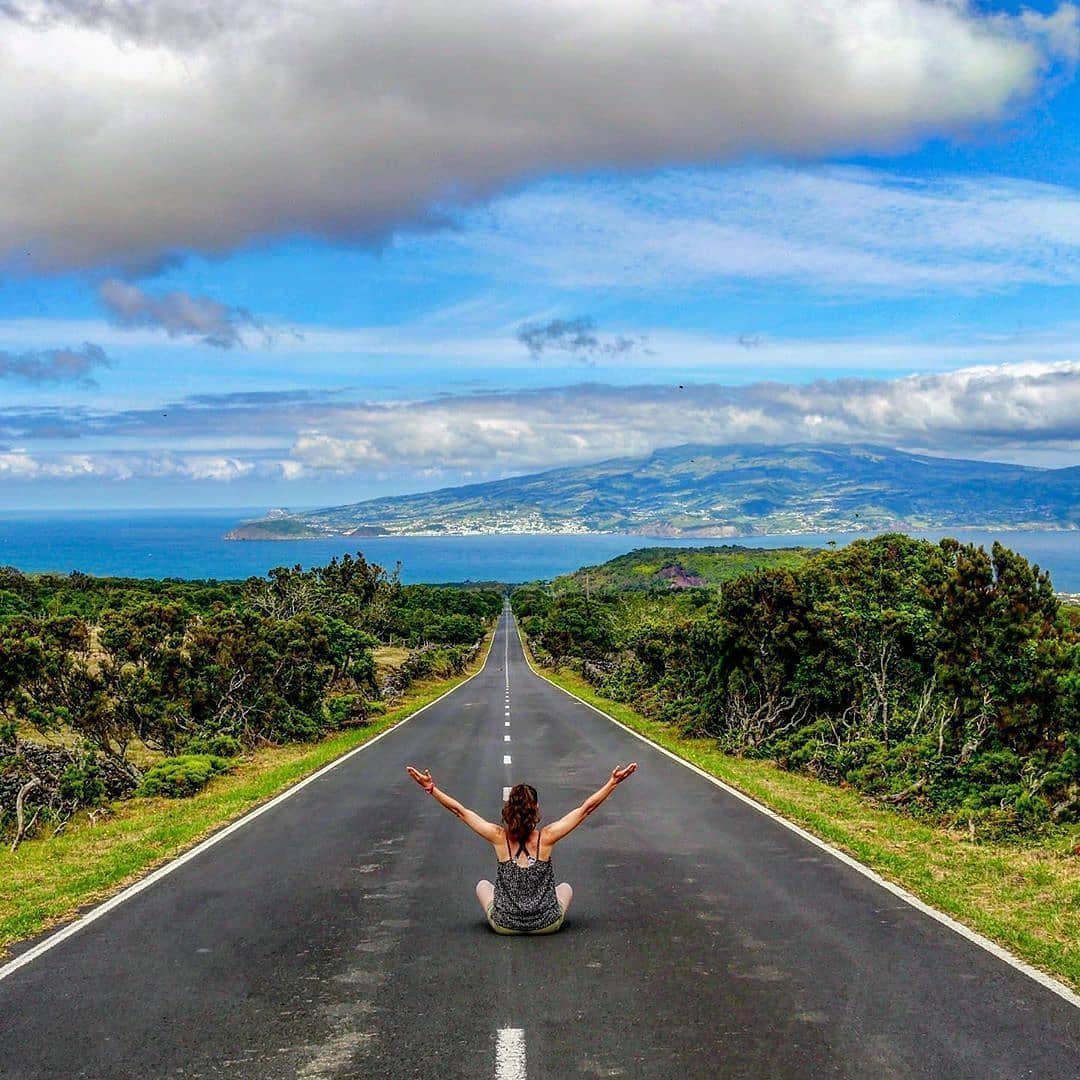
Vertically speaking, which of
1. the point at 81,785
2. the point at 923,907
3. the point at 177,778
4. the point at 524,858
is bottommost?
the point at 177,778

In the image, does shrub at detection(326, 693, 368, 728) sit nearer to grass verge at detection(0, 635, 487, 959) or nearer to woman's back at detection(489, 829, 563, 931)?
grass verge at detection(0, 635, 487, 959)

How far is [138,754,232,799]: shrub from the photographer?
18.6m

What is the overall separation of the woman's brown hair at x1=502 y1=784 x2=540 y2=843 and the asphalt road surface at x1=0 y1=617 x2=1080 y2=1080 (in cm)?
92

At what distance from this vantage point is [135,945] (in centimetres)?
812

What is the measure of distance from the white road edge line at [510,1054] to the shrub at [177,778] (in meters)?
14.1

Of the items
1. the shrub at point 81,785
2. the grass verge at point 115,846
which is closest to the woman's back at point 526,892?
the grass verge at point 115,846

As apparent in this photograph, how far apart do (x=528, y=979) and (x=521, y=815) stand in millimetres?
1155

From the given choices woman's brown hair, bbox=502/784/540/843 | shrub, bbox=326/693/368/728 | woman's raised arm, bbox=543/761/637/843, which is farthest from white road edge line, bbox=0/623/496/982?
shrub, bbox=326/693/368/728

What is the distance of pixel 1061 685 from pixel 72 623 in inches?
736

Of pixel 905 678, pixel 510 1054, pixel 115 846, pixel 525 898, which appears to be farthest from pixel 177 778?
pixel 510 1054

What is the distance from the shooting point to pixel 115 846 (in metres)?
13.0

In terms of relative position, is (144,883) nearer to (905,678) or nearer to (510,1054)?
(510,1054)

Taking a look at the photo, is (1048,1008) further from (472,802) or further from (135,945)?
(472,802)

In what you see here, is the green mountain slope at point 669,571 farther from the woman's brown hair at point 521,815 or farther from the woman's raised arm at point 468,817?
the woman's brown hair at point 521,815
